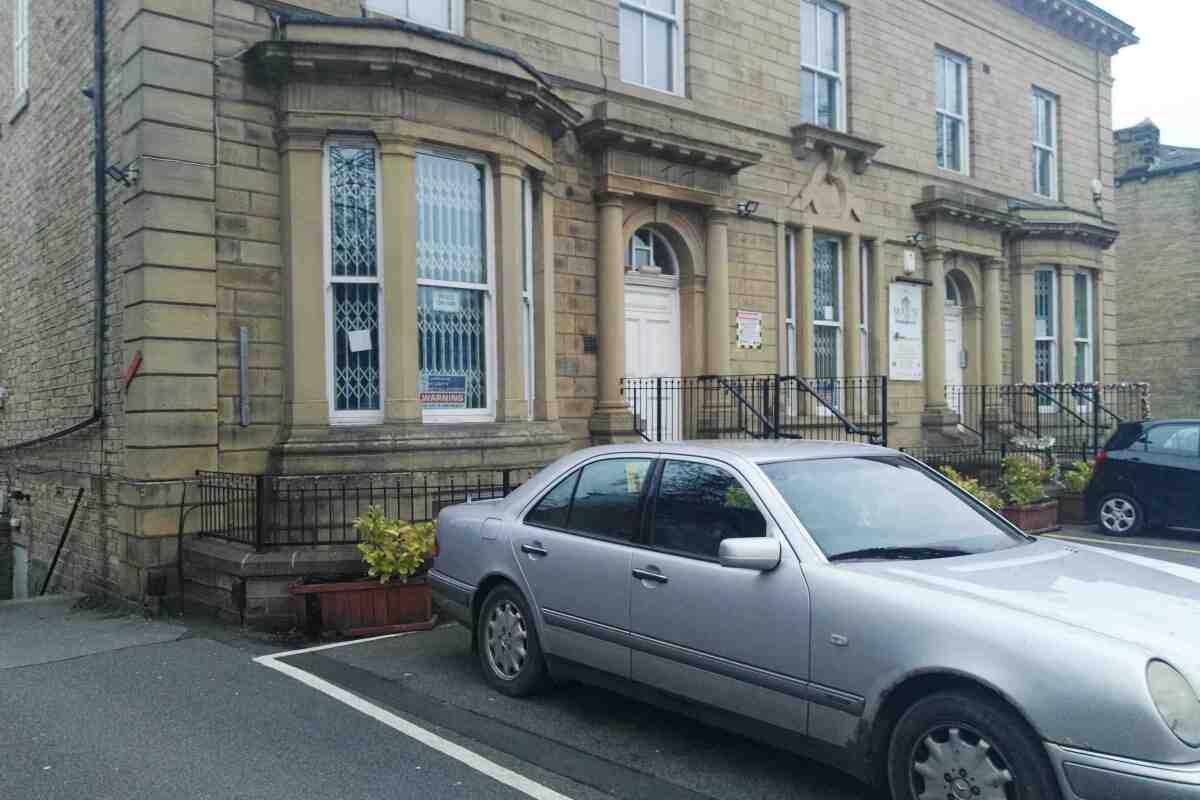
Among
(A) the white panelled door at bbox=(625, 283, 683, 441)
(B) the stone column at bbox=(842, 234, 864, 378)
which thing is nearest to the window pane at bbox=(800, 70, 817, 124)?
(B) the stone column at bbox=(842, 234, 864, 378)

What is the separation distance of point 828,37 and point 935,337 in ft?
17.1

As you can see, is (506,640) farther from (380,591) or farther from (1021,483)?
(1021,483)

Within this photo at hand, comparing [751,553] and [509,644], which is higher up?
[751,553]

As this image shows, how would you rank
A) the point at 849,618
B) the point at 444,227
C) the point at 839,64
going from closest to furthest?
the point at 849,618 < the point at 444,227 < the point at 839,64

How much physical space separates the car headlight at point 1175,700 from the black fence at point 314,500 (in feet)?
20.3

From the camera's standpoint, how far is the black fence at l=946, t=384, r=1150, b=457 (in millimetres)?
16375

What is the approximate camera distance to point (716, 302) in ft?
42.2

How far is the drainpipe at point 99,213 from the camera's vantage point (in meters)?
9.46

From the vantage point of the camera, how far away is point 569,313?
11.6m

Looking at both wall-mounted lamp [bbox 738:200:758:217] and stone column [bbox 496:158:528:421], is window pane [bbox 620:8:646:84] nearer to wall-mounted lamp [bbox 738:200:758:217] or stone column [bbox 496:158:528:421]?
wall-mounted lamp [bbox 738:200:758:217]

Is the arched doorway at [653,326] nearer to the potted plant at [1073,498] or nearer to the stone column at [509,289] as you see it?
the stone column at [509,289]

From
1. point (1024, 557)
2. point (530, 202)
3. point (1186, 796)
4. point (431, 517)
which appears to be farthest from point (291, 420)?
point (1186, 796)

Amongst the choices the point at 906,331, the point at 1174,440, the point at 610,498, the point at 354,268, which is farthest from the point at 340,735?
the point at 906,331

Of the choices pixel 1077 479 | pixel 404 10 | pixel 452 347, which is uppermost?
pixel 404 10
